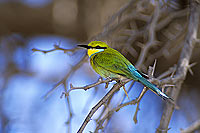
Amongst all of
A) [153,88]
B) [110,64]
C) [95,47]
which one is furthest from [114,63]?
[153,88]

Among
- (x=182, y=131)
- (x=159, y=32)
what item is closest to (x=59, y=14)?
(x=159, y=32)

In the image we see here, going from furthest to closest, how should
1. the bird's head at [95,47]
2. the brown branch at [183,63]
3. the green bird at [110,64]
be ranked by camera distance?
1. the bird's head at [95,47]
2. the green bird at [110,64]
3. the brown branch at [183,63]

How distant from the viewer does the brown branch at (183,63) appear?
6.21ft

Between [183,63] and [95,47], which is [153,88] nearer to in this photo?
[183,63]

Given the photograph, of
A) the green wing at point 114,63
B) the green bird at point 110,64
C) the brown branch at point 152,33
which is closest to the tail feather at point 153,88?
the green bird at point 110,64

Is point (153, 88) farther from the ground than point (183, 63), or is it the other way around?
point (183, 63)

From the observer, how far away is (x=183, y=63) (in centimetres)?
213

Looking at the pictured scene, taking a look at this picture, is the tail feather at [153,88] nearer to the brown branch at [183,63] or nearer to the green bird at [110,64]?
the green bird at [110,64]

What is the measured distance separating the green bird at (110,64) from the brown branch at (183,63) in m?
0.30

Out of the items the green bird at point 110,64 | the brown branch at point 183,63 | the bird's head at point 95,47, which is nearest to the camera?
the brown branch at point 183,63

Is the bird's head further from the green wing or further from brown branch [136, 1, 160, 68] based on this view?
brown branch [136, 1, 160, 68]

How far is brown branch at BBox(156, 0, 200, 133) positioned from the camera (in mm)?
1892

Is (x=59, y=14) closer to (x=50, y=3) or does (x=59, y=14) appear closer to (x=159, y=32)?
(x=50, y=3)

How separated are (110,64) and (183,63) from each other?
58 cm
